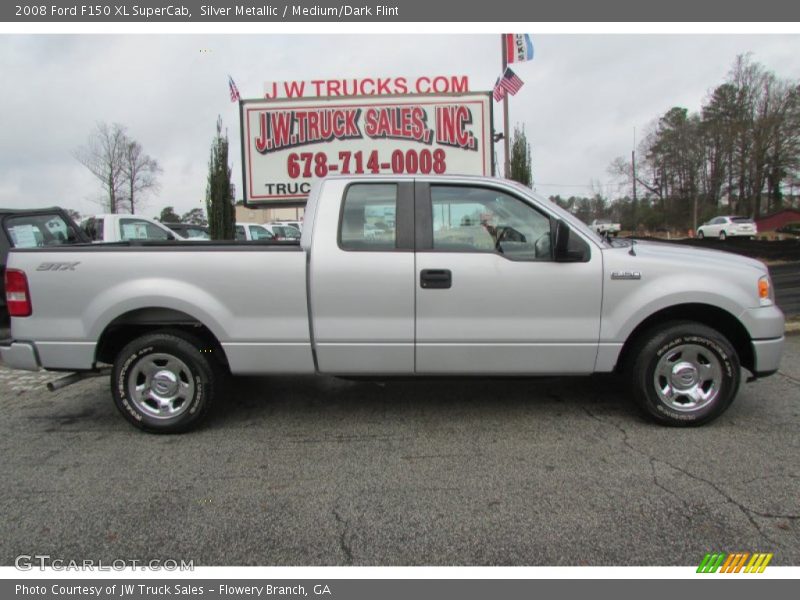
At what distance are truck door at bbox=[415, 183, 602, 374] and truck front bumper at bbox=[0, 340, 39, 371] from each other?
2.84 meters

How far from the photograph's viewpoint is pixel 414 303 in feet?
12.9

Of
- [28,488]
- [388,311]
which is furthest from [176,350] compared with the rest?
[388,311]

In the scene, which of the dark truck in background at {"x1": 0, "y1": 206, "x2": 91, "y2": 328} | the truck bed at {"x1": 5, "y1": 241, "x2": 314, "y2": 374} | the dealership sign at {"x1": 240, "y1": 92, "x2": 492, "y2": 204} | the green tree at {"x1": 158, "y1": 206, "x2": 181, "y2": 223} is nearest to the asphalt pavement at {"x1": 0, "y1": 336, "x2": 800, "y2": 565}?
the truck bed at {"x1": 5, "y1": 241, "x2": 314, "y2": 374}

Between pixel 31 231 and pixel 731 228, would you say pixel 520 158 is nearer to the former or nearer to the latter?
pixel 31 231

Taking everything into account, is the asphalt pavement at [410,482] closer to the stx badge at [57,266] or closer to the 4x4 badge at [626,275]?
the 4x4 badge at [626,275]

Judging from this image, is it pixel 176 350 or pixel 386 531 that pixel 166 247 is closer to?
pixel 176 350

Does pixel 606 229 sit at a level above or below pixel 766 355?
above

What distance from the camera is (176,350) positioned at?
404 centimetres

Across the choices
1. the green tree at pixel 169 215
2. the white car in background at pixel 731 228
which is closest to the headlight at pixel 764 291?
the white car in background at pixel 731 228

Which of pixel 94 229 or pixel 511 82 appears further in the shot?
pixel 511 82

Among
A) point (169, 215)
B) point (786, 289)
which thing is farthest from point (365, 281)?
point (169, 215)

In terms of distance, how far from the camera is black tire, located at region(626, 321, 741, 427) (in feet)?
13.0

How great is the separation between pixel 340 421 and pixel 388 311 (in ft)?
3.51
